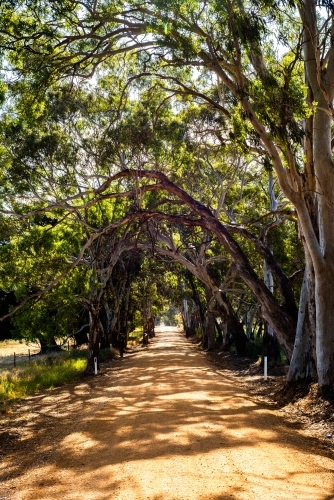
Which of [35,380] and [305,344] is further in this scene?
[35,380]

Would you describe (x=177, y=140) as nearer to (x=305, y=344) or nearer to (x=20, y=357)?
(x=305, y=344)

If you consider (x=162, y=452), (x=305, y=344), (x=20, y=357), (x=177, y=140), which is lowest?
(x=20, y=357)

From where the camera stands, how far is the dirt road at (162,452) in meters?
6.21

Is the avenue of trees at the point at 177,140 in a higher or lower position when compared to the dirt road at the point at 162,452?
higher

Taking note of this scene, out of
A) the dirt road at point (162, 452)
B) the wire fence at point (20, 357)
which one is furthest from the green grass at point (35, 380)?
the wire fence at point (20, 357)

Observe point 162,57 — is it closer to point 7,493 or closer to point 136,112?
point 136,112

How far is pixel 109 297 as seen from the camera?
33875 millimetres

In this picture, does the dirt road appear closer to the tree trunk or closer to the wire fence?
the tree trunk

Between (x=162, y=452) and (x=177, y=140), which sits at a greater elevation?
(x=177, y=140)

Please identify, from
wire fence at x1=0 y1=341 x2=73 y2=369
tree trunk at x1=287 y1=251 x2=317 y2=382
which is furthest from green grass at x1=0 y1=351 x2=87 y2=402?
tree trunk at x1=287 y1=251 x2=317 y2=382

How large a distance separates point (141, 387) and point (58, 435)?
7.04m

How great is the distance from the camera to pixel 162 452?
7.95m

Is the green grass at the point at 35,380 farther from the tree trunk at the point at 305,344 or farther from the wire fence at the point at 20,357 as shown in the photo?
the tree trunk at the point at 305,344

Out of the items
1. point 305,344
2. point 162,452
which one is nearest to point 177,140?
point 305,344
